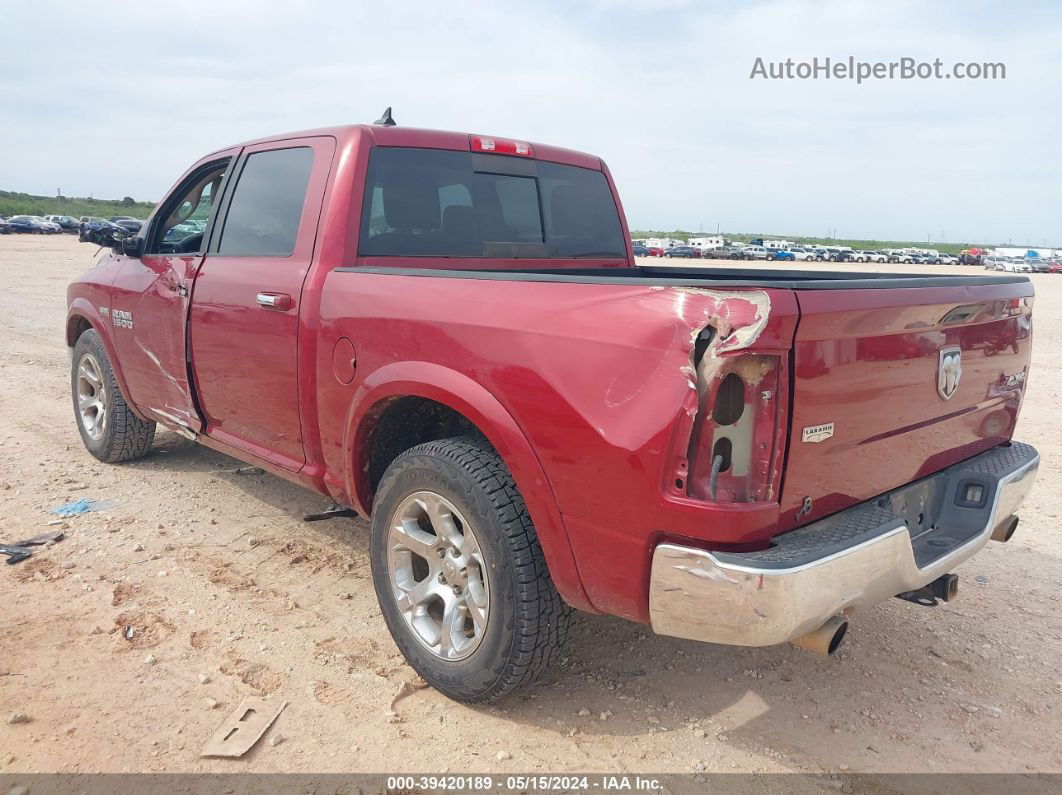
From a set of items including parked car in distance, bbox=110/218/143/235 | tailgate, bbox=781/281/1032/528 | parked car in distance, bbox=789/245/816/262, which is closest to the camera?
tailgate, bbox=781/281/1032/528

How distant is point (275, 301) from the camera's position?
136 inches

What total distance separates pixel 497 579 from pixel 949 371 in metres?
1.66

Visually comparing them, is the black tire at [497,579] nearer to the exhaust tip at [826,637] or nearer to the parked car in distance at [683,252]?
the exhaust tip at [826,637]

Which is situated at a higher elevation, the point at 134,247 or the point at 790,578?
the point at 134,247

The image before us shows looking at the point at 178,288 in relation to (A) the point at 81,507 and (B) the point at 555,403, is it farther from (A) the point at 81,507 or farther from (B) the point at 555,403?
(B) the point at 555,403

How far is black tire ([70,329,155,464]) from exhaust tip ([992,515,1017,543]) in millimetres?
4882

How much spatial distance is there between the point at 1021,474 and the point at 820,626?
1.31m

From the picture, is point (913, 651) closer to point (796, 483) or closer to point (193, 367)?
point (796, 483)

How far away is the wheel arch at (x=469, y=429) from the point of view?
2467 mm

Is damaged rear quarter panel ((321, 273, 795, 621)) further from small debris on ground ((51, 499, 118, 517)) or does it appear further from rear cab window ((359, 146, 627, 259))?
small debris on ground ((51, 499, 118, 517))

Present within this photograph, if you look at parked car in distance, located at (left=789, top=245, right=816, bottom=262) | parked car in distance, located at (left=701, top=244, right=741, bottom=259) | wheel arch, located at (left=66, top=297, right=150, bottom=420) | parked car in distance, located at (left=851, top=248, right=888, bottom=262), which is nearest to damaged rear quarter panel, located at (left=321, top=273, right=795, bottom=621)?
wheel arch, located at (left=66, top=297, right=150, bottom=420)

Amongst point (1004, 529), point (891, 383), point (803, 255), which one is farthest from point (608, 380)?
point (803, 255)

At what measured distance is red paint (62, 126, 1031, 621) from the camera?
6.95 ft

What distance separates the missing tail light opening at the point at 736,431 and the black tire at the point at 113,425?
4.33 metres
